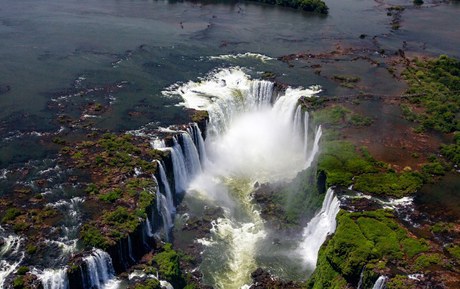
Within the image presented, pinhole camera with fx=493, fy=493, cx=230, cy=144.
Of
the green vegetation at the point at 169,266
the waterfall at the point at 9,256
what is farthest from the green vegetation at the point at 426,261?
the waterfall at the point at 9,256

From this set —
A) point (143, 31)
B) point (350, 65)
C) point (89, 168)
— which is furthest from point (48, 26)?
point (350, 65)

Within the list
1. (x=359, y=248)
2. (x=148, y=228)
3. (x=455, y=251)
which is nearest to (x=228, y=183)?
(x=148, y=228)

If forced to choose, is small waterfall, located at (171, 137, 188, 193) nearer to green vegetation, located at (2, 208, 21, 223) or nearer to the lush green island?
the lush green island

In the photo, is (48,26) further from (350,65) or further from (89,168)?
(350,65)

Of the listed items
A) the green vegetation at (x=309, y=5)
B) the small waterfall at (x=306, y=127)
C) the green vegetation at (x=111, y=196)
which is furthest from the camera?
the green vegetation at (x=309, y=5)

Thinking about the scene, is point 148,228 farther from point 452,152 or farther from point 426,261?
point 452,152

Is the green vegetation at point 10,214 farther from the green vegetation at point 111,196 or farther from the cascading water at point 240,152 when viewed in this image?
the cascading water at point 240,152

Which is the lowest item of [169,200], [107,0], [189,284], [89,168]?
[189,284]
